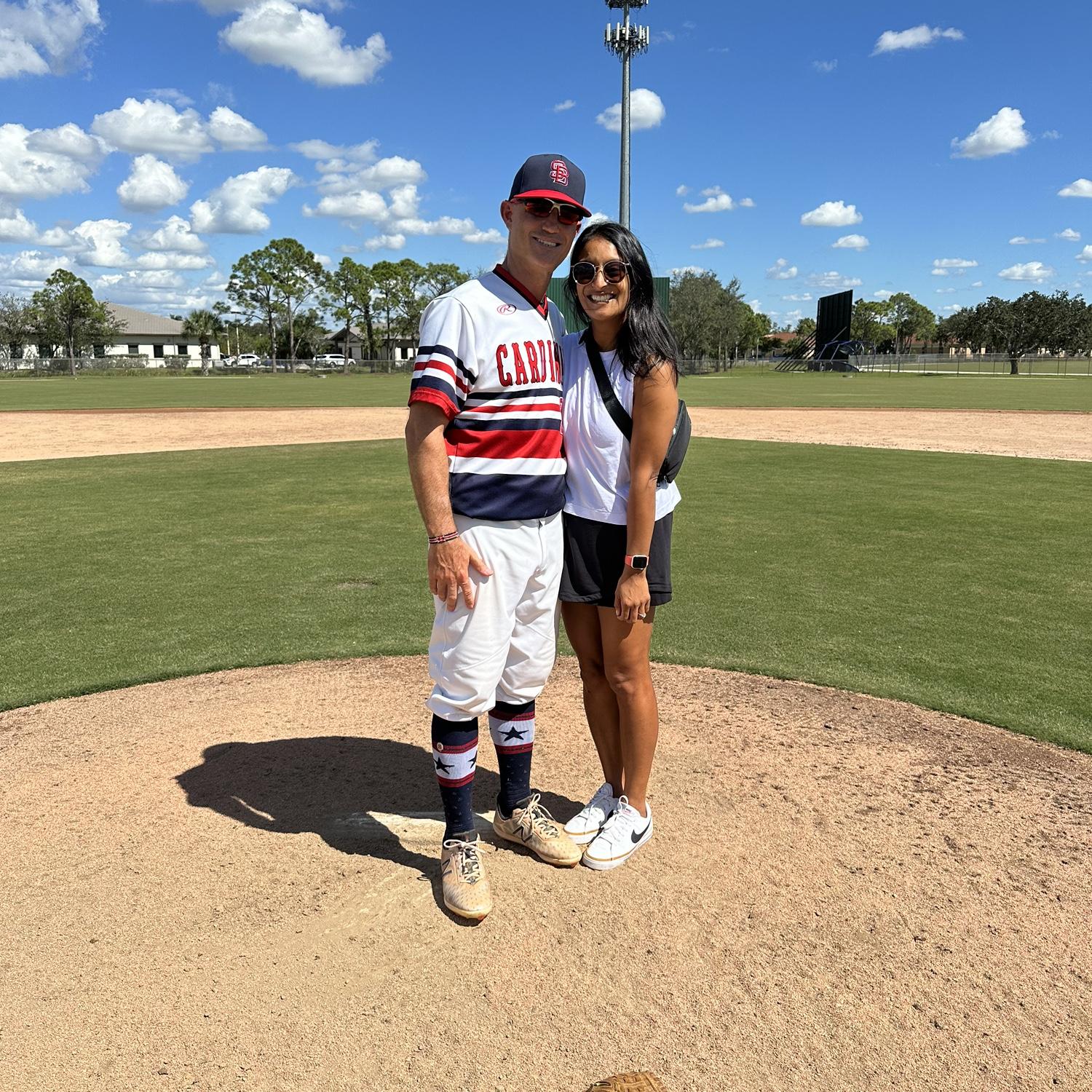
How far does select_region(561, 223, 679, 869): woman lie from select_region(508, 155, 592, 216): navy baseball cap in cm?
15

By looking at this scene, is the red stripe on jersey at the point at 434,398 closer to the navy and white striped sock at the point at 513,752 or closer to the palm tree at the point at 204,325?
the navy and white striped sock at the point at 513,752

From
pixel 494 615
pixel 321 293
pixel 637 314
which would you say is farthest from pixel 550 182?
pixel 321 293

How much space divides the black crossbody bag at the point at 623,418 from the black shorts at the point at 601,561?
0.21 metres

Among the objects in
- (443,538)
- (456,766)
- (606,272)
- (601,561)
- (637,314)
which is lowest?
(456,766)

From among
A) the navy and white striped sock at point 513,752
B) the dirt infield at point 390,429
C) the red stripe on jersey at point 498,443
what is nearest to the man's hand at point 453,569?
the red stripe on jersey at point 498,443

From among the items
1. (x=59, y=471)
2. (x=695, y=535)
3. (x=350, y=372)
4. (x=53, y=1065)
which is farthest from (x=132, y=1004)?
(x=350, y=372)

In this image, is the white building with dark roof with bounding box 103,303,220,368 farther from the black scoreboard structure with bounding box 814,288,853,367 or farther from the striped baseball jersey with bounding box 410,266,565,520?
the striped baseball jersey with bounding box 410,266,565,520

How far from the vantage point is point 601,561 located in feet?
9.54

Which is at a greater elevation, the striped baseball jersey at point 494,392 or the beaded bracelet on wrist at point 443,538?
the striped baseball jersey at point 494,392

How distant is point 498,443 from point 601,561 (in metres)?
0.56

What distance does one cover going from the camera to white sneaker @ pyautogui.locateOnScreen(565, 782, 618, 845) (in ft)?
10.2

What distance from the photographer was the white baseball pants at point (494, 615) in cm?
268

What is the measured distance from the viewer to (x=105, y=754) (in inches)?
150

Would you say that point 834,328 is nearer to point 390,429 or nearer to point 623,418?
point 390,429
